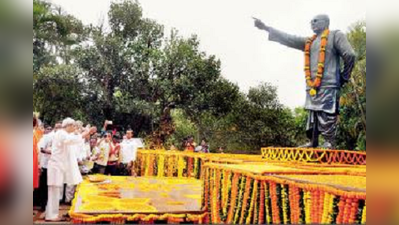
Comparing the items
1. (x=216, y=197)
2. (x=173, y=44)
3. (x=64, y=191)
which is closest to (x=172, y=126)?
(x=173, y=44)

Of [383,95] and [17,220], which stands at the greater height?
[383,95]

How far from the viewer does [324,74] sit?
430 cm

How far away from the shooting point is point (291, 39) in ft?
14.8

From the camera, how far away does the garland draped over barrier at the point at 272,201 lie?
2029mm

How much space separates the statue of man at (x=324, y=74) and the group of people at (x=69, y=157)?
1.74m

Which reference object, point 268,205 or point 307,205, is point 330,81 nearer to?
point 268,205

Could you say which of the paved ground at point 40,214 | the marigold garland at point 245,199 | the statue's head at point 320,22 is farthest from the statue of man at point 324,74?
the paved ground at point 40,214

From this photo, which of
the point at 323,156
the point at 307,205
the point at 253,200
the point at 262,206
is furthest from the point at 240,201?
the point at 323,156

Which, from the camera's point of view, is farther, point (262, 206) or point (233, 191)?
point (233, 191)

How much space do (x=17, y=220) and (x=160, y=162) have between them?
3.69 meters

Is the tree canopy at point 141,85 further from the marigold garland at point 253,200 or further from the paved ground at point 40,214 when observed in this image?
the marigold garland at point 253,200

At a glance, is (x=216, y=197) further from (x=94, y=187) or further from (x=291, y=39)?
(x=291, y=39)

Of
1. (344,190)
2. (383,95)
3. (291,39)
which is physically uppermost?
(291,39)

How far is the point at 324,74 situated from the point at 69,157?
7.94ft
